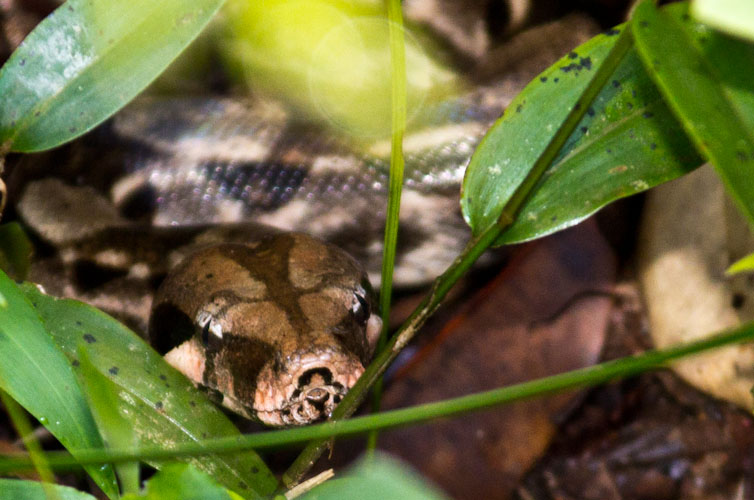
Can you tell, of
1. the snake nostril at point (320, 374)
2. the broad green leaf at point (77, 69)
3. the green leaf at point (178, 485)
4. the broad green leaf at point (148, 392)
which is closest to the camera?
the green leaf at point (178, 485)

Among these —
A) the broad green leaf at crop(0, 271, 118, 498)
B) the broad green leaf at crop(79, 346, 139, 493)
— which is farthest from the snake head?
the broad green leaf at crop(79, 346, 139, 493)

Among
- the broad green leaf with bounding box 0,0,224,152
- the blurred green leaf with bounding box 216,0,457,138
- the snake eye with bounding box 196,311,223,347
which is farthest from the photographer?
the blurred green leaf with bounding box 216,0,457,138

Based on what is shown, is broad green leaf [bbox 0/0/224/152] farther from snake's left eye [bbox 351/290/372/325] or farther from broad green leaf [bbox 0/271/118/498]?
snake's left eye [bbox 351/290/372/325]

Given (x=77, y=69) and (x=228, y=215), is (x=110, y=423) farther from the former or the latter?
(x=228, y=215)

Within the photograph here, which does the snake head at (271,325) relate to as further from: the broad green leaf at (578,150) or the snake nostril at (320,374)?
the broad green leaf at (578,150)

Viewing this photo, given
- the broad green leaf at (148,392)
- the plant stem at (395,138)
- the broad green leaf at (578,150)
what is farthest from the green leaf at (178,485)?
the broad green leaf at (578,150)

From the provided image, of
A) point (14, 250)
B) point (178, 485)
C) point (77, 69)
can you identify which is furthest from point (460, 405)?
point (14, 250)

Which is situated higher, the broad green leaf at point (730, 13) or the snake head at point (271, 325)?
the broad green leaf at point (730, 13)
